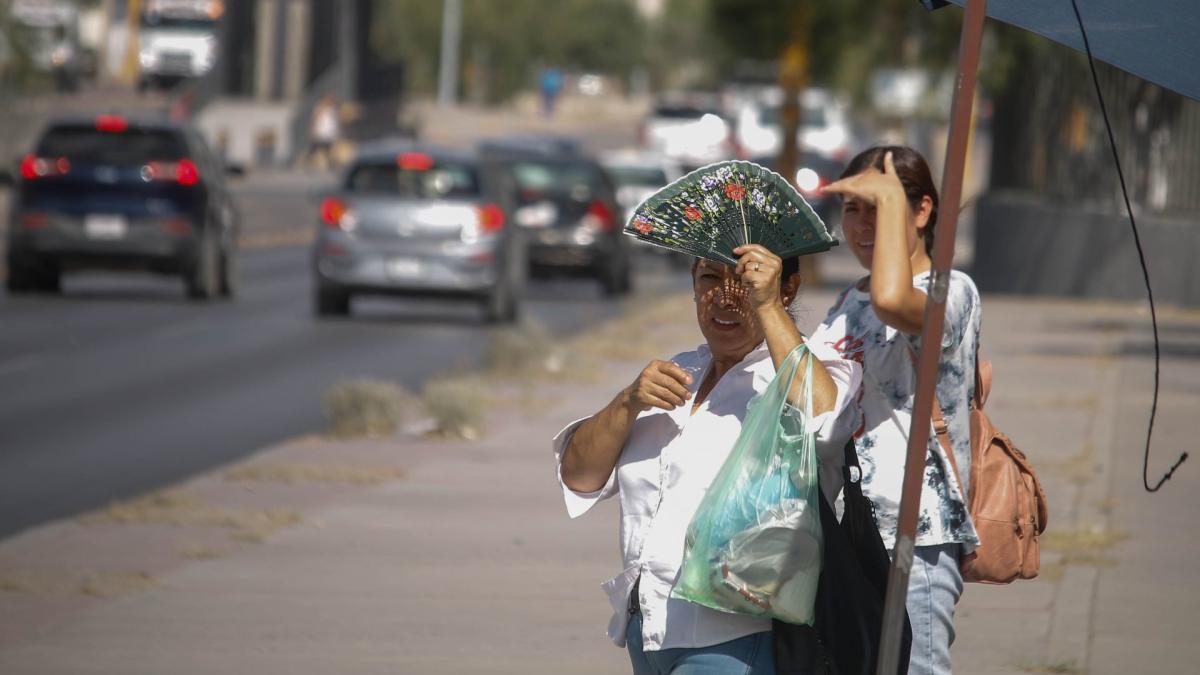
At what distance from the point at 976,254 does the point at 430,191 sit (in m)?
8.33

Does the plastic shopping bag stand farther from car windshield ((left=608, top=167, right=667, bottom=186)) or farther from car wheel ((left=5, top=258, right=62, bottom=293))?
car windshield ((left=608, top=167, right=667, bottom=186))

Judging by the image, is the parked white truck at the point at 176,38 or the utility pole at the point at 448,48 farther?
the utility pole at the point at 448,48

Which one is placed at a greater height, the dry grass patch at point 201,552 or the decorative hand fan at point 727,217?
the decorative hand fan at point 727,217

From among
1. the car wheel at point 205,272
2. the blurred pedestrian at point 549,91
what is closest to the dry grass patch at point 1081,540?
the car wheel at point 205,272

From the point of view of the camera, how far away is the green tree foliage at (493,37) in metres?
97.8

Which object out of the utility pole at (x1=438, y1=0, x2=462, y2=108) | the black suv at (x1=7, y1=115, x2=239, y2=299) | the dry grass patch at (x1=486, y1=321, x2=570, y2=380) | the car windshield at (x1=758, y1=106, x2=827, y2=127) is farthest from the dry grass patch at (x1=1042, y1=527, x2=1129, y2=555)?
the utility pole at (x1=438, y1=0, x2=462, y2=108)

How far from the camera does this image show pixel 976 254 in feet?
86.6

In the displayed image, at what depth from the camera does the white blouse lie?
164 inches

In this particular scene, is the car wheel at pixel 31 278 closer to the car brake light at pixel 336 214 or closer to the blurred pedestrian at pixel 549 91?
the car brake light at pixel 336 214

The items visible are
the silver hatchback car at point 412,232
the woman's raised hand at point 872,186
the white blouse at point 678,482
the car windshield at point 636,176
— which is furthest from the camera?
the car windshield at point 636,176

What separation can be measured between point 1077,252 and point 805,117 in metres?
26.7

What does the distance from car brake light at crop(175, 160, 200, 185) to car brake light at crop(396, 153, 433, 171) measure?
8.50 ft

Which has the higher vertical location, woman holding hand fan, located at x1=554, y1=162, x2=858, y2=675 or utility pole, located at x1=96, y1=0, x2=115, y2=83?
woman holding hand fan, located at x1=554, y1=162, x2=858, y2=675

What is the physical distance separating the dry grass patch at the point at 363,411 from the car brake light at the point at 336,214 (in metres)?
8.00
